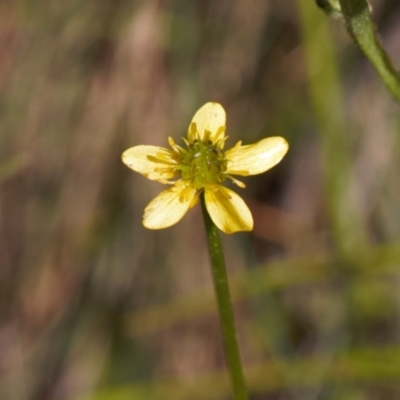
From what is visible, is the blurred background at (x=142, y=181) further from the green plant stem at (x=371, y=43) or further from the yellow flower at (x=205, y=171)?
the green plant stem at (x=371, y=43)

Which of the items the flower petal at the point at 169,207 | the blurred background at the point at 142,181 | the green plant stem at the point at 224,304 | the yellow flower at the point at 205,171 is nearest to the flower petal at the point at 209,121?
the yellow flower at the point at 205,171

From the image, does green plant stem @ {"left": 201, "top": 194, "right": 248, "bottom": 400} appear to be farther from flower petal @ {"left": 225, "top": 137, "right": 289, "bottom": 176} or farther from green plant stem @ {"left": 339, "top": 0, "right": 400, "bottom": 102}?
green plant stem @ {"left": 339, "top": 0, "right": 400, "bottom": 102}

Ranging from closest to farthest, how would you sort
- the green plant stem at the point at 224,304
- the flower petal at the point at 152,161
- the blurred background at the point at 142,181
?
the green plant stem at the point at 224,304 < the flower petal at the point at 152,161 < the blurred background at the point at 142,181

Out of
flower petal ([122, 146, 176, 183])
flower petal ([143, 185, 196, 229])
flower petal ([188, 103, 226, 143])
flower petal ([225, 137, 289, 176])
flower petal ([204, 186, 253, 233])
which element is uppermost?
flower petal ([188, 103, 226, 143])

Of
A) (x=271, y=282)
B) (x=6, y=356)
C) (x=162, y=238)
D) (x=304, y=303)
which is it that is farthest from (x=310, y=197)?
(x=6, y=356)

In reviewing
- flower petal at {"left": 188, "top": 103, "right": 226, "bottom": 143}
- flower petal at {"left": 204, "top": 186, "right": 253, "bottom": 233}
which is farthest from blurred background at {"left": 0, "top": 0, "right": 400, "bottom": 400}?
flower petal at {"left": 204, "top": 186, "right": 253, "bottom": 233}

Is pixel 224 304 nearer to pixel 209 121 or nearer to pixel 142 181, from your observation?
pixel 209 121
